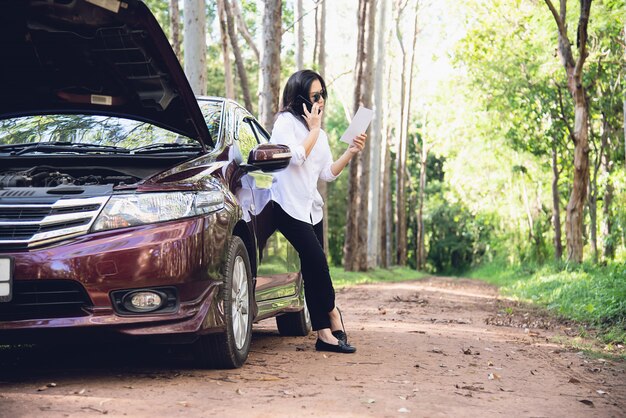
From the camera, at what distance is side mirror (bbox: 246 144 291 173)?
19.4ft

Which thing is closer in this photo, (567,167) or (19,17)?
(19,17)

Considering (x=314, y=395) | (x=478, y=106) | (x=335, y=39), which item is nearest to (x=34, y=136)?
(x=314, y=395)

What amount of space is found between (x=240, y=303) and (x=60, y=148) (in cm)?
162

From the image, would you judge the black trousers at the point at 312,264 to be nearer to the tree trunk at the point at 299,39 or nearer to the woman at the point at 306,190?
the woman at the point at 306,190

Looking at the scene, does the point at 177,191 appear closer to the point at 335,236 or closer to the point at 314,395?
the point at 314,395

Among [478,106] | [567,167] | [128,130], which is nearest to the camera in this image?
[128,130]

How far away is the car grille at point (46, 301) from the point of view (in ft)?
15.9

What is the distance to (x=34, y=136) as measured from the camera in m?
6.18

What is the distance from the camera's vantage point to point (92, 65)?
19.2 ft

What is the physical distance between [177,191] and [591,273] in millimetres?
12805

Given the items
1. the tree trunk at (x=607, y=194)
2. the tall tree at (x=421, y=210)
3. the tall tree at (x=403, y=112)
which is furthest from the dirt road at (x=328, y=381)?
the tall tree at (x=421, y=210)

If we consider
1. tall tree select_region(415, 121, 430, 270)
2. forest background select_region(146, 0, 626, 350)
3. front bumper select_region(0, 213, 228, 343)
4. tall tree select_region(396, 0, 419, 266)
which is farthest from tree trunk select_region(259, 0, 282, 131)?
tall tree select_region(415, 121, 430, 270)

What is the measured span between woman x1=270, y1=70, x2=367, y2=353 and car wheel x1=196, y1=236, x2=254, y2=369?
875 mm

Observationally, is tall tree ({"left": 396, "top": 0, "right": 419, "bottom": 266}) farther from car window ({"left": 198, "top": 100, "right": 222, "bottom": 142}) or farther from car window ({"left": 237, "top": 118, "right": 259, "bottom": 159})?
car window ({"left": 198, "top": 100, "right": 222, "bottom": 142})
